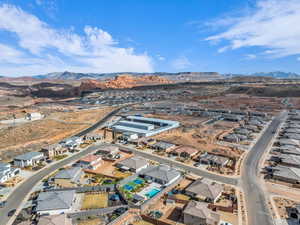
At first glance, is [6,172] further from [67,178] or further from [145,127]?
[145,127]

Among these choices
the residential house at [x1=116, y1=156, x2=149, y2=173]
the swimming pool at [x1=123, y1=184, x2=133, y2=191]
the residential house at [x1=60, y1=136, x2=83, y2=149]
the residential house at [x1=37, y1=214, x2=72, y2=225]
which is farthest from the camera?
the residential house at [x1=60, y1=136, x2=83, y2=149]

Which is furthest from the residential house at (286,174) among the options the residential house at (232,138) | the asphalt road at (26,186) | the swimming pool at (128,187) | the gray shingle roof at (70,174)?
the asphalt road at (26,186)

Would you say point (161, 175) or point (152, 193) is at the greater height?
point (161, 175)

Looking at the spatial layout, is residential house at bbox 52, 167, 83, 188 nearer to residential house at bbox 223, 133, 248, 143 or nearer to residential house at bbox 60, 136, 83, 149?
residential house at bbox 60, 136, 83, 149

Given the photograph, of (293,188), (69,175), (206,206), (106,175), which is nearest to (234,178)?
(293,188)

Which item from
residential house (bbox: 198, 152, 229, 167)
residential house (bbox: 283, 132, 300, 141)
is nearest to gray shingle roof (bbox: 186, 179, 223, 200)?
residential house (bbox: 198, 152, 229, 167)

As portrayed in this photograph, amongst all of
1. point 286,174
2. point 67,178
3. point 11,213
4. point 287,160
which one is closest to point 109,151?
point 67,178

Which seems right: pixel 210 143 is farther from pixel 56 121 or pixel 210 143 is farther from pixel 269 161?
pixel 56 121
